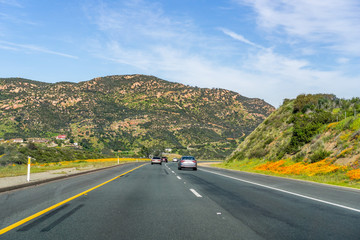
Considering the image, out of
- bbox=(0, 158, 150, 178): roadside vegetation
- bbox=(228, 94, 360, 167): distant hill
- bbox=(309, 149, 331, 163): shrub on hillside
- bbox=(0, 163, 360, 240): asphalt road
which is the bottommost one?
bbox=(0, 158, 150, 178): roadside vegetation

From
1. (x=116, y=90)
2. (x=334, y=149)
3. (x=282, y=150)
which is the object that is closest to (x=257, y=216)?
(x=334, y=149)

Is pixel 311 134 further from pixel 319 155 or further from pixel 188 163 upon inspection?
pixel 188 163

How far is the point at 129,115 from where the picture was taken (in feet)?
337

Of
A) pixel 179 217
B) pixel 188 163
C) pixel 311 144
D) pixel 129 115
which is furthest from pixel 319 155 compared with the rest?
pixel 129 115

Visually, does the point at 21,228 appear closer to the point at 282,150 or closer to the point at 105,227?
the point at 105,227

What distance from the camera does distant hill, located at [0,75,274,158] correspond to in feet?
282

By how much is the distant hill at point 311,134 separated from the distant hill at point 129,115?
4499 centimetres

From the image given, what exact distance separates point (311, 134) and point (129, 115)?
259 ft

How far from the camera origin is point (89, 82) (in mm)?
117875

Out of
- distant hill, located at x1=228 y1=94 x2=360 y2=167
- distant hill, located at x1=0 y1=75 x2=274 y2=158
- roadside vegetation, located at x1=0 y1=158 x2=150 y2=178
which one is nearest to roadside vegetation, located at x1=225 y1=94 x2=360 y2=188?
distant hill, located at x1=228 y1=94 x2=360 y2=167

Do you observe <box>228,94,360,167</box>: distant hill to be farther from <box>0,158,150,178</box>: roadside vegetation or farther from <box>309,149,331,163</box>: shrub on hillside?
<box>0,158,150,178</box>: roadside vegetation

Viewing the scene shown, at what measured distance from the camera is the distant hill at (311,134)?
76.1 ft

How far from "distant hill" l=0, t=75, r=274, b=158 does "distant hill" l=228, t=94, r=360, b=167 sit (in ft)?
148

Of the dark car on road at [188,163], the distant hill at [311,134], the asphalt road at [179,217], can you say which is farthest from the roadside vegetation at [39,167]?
the distant hill at [311,134]
